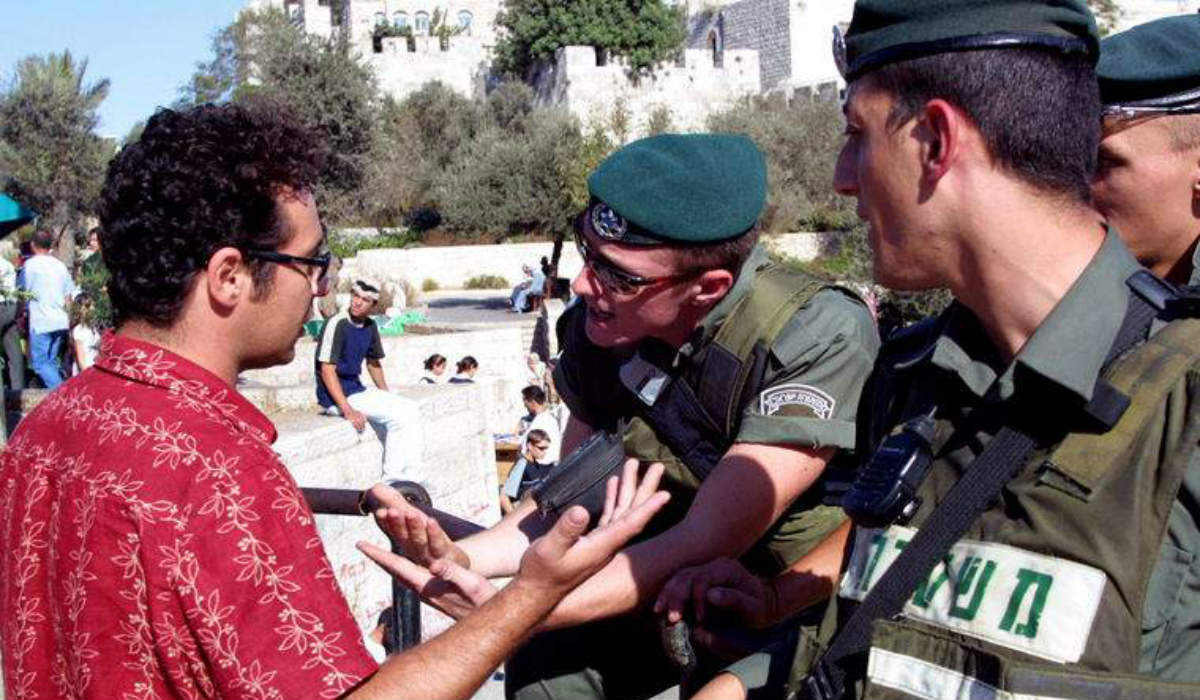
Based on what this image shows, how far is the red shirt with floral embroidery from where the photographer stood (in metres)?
1.78

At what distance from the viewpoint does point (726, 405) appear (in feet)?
8.87

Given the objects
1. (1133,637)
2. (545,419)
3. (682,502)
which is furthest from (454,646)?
(545,419)

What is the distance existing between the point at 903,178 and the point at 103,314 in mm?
10927

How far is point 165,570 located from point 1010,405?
3.74 feet

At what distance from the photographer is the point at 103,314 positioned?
457 inches

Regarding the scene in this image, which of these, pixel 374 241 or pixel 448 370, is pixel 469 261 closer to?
pixel 374 241

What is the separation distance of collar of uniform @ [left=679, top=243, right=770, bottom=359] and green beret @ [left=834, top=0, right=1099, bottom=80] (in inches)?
37.2

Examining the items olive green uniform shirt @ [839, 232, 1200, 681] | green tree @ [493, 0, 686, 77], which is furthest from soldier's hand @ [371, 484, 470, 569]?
green tree @ [493, 0, 686, 77]

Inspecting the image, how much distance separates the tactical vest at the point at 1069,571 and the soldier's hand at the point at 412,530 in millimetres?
955

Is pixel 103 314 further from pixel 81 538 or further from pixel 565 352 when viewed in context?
pixel 81 538

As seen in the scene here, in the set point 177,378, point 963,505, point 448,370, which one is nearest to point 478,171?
point 448,370

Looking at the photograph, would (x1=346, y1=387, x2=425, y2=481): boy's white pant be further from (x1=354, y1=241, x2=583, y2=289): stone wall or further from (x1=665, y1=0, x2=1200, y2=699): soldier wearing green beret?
(x1=354, y1=241, x2=583, y2=289): stone wall

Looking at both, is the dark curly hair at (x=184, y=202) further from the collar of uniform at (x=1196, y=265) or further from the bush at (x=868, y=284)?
the collar of uniform at (x=1196, y=265)

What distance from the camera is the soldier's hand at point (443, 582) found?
2.25m
